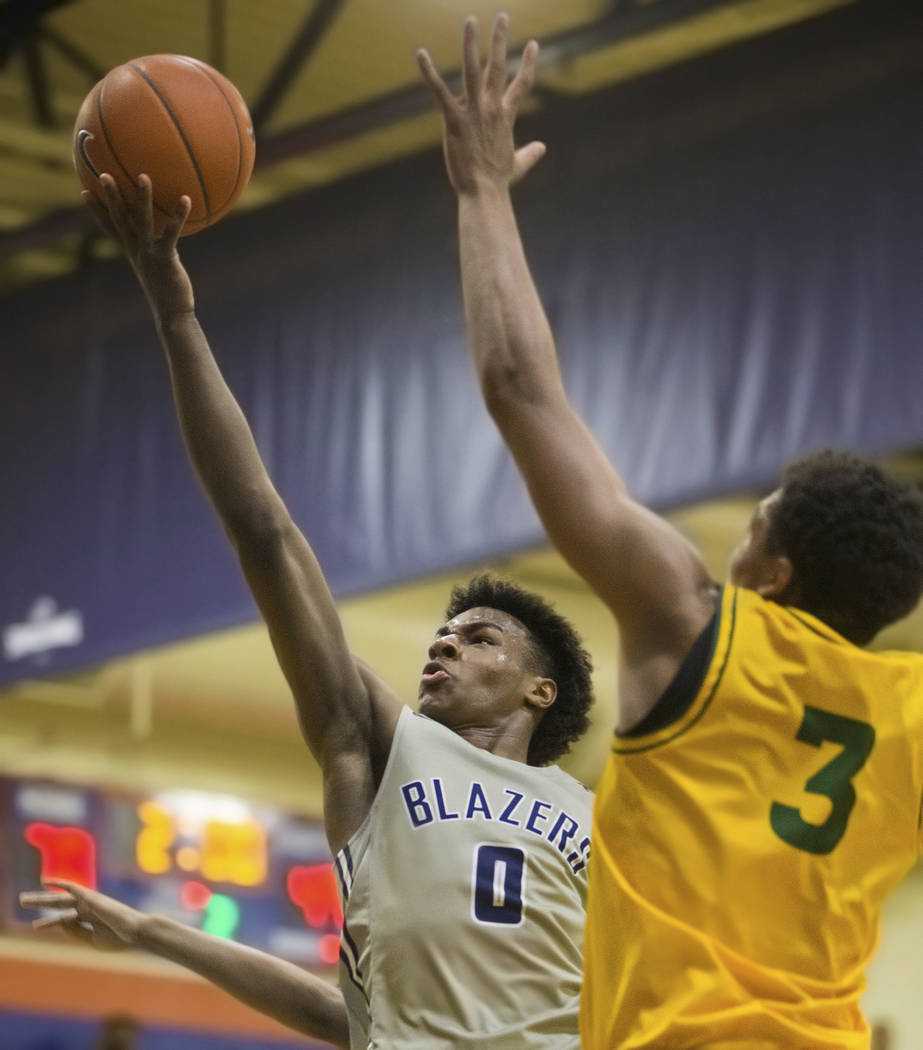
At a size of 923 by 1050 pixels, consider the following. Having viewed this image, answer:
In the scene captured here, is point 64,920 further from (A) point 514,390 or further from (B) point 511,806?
(A) point 514,390

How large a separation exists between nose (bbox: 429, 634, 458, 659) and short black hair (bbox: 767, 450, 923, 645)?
98cm

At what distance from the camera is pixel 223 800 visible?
11.2m

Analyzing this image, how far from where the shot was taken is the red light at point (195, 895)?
10719 millimetres

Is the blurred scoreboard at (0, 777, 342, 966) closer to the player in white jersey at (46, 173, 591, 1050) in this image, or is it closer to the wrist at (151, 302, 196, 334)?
the player in white jersey at (46, 173, 591, 1050)

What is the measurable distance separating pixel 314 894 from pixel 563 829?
8.33 metres

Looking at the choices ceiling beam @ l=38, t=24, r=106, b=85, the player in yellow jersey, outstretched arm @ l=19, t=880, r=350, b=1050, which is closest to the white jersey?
outstretched arm @ l=19, t=880, r=350, b=1050

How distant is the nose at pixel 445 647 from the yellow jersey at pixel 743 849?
0.93m

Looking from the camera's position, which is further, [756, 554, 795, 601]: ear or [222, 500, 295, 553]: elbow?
[222, 500, 295, 553]: elbow

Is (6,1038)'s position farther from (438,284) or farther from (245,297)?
(438,284)

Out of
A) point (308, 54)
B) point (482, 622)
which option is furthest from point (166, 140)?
point (308, 54)

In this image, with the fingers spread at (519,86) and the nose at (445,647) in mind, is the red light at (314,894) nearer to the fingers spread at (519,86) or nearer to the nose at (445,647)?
the nose at (445,647)

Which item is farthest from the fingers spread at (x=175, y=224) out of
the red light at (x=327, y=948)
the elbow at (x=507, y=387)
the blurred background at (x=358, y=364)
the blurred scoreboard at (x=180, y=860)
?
the red light at (x=327, y=948)

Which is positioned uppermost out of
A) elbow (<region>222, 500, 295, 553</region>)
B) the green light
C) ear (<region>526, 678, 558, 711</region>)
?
elbow (<region>222, 500, 295, 553</region>)

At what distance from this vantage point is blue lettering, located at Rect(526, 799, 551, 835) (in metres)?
3.20
